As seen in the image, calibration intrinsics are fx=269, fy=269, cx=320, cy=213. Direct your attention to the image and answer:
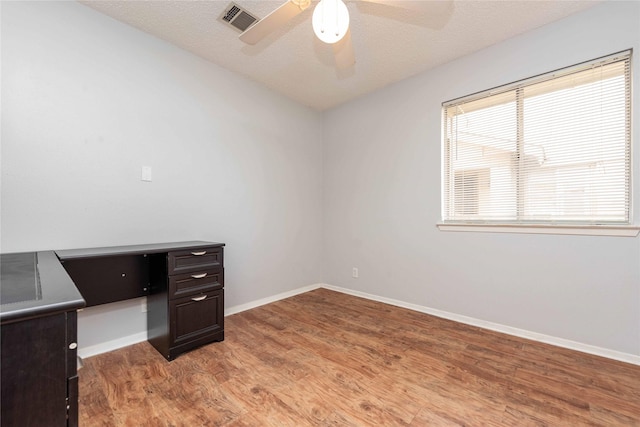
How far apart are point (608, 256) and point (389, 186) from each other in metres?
1.91

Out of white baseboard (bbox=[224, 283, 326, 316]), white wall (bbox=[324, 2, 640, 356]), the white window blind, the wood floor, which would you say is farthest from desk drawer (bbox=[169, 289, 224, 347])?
the white window blind

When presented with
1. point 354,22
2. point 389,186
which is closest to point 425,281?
point 389,186

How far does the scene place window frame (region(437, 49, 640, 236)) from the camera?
1.92 m

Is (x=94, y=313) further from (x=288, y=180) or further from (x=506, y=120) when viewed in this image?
(x=506, y=120)

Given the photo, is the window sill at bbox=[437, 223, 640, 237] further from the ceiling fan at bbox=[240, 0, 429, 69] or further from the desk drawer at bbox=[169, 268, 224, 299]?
the desk drawer at bbox=[169, 268, 224, 299]

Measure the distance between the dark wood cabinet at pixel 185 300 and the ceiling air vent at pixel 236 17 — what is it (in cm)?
181

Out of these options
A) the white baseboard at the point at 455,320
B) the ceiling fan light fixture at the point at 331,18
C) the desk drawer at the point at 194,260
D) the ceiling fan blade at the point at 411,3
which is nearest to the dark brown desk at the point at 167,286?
the desk drawer at the point at 194,260

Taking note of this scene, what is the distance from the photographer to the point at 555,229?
2.17 metres

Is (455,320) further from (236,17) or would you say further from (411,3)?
(236,17)

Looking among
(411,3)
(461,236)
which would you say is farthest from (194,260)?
(461,236)

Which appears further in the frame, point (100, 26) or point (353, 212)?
point (353, 212)

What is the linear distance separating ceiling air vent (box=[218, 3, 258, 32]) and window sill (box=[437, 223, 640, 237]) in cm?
255

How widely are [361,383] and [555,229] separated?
1.95 metres

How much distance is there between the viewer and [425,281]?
292 cm
